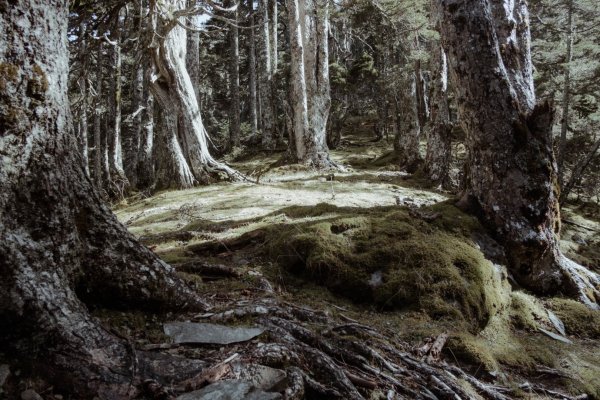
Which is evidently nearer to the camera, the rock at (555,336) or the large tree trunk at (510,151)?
the rock at (555,336)

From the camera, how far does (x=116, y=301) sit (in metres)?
2.47

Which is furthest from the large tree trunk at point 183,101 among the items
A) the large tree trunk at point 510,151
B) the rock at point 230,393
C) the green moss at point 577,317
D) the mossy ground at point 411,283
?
the rock at point 230,393

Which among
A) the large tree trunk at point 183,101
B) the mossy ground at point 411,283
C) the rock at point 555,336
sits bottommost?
the rock at point 555,336

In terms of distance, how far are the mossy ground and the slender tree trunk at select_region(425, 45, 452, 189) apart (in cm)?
496

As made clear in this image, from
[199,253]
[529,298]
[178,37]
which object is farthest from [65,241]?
[178,37]

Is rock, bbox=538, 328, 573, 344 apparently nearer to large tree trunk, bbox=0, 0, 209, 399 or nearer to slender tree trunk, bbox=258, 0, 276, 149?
large tree trunk, bbox=0, 0, 209, 399

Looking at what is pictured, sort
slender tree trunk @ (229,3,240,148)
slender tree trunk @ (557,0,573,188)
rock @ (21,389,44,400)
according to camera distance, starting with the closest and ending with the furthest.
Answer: rock @ (21,389,44,400), slender tree trunk @ (557,0,573,188), slender tree trunk @ (229,3,240,148)

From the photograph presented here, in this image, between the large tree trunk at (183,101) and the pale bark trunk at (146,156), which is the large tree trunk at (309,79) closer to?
the large tree trunk at (183,101)

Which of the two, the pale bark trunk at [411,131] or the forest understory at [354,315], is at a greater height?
the pale bark trunk at [411,131]

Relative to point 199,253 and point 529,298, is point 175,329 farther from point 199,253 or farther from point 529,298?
point 529,298

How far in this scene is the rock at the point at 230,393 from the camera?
1.90 meters

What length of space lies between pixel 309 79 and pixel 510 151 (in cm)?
832

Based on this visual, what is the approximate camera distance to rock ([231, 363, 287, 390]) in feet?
6.81

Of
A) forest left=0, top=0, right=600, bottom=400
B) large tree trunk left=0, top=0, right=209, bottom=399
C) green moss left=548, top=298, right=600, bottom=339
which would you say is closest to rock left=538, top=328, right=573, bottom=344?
forest left=0, top=0, right=600, bottom=400
